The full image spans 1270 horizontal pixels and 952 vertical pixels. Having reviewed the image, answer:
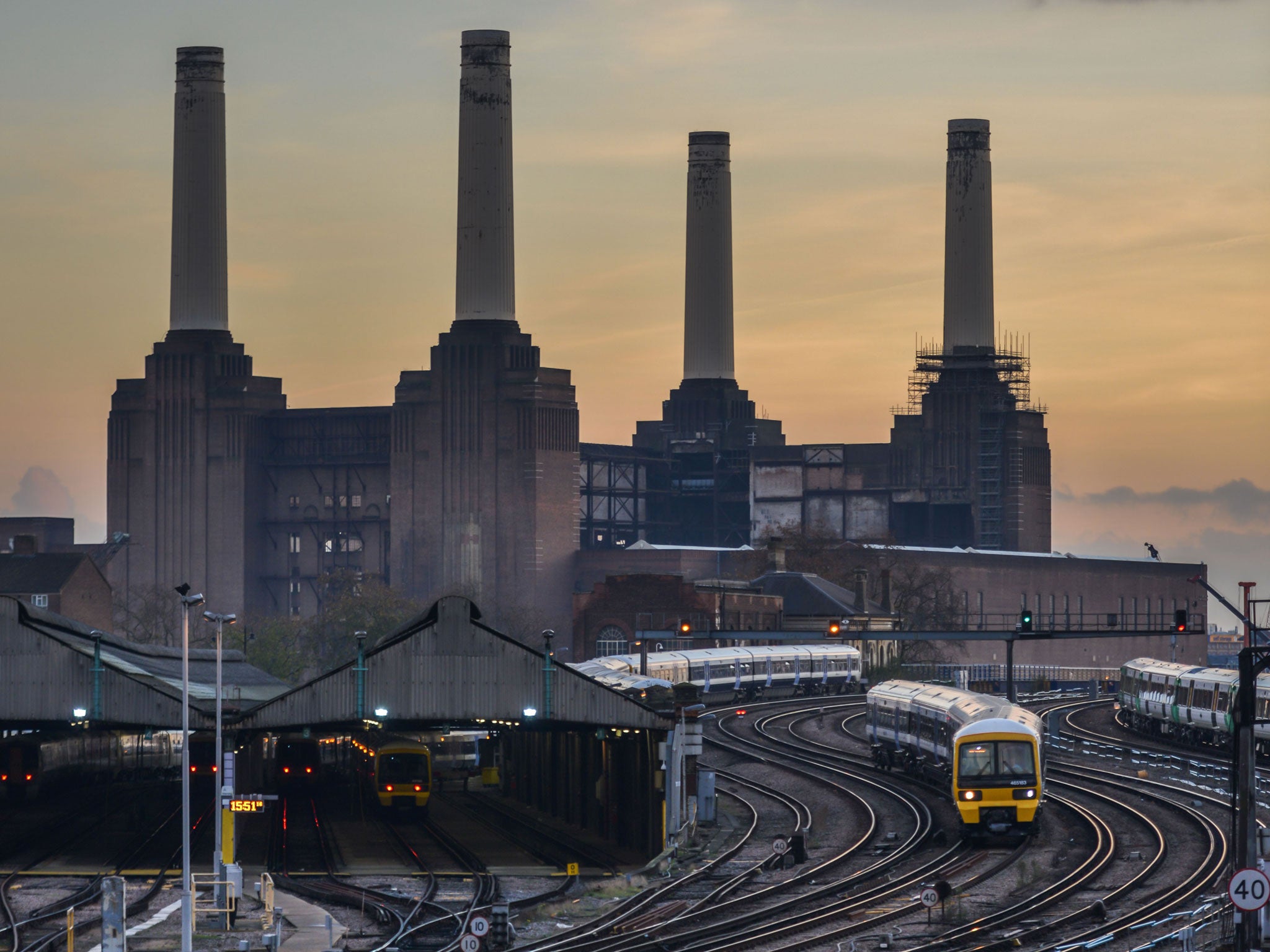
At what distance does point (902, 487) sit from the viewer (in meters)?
182

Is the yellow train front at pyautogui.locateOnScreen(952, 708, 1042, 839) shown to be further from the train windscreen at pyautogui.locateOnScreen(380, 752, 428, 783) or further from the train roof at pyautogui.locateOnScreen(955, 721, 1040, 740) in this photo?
the train windscreen at pyautogui.locateOnScreen(380, 752, 428, 783)

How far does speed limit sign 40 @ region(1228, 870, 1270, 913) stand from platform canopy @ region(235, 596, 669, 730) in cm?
2409

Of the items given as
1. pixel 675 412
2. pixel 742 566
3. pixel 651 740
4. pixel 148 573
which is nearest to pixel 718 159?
pixel 675 412

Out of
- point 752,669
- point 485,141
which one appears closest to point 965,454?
point 485,141

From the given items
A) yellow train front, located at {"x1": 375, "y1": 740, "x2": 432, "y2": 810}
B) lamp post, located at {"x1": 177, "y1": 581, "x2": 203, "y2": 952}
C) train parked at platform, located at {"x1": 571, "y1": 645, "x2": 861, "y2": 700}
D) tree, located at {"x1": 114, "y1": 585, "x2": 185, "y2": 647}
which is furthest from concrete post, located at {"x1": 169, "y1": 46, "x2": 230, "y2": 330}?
lamp post, located at {"x1": 177, "y1": 581, "x2": 203, "y2": 952}

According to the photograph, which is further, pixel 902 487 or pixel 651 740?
pixel 902 487

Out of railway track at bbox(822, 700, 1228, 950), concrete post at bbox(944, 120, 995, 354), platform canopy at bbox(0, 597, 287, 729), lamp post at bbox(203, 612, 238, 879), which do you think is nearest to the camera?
railway track at bbox(822, 700, 1228, 950)

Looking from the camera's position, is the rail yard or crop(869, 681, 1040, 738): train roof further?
crop(869, 681, 1040, 738): train roof

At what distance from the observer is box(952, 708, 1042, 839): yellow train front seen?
2020 inches

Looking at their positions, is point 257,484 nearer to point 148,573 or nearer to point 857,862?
point 148,573

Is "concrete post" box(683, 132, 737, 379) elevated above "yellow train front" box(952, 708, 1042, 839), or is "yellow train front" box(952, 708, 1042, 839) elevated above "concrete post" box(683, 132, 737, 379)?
"concrete post" box(683, 132, 737, 379)

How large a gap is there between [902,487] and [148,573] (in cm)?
5908

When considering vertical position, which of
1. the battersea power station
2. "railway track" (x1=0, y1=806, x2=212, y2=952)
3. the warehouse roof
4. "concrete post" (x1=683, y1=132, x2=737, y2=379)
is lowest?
"railway track" (x1=0, y1=806, x2=212, y2=952)

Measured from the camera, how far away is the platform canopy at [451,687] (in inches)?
2211
